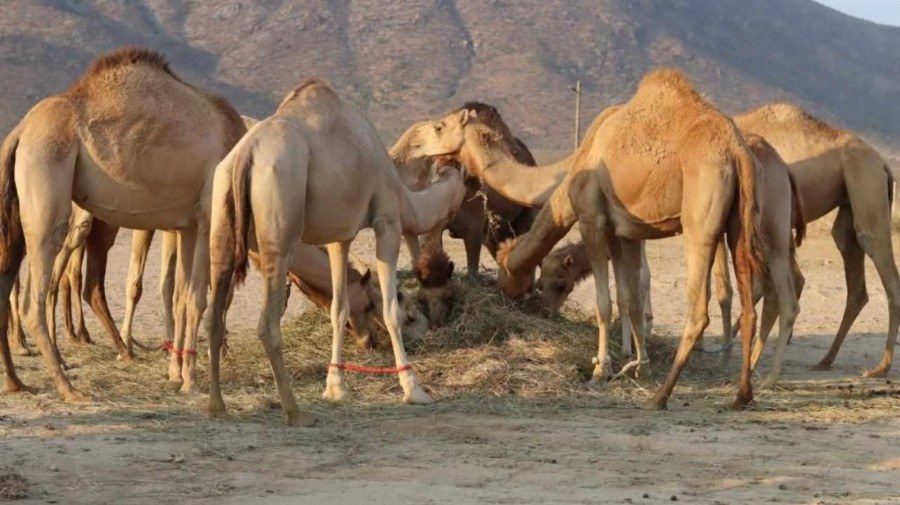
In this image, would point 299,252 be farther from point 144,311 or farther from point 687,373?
point 144,311

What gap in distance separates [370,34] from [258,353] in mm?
64833

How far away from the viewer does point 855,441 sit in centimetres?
924

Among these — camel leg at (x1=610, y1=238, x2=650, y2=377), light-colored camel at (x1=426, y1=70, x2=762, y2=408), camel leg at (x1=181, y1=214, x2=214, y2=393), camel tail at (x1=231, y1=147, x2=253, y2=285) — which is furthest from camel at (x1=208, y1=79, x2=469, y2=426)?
camel leg at (x1=610, y1=238, x2=650, y2=377)

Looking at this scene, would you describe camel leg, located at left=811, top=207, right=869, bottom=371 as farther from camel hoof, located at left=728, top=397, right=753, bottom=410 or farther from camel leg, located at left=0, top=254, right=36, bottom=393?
camel leg, located at left=0, top=254, right=36, bottom=393

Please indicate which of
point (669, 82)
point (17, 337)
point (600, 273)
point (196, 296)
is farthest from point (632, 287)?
point (17, 337)

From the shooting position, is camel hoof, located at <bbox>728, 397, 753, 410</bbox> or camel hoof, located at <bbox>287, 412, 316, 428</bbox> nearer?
camel hoof, located at <bbox>287, 412, 316, 428</bbox>

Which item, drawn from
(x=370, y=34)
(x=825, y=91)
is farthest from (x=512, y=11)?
(x=825, y=91)

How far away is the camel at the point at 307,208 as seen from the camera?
9414 mm

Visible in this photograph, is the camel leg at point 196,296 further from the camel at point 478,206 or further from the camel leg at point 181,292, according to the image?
the camel at point 478,206

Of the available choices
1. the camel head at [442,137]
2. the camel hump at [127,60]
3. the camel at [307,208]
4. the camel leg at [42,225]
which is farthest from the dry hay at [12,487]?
the camel head at [442,137]

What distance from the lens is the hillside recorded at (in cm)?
6712

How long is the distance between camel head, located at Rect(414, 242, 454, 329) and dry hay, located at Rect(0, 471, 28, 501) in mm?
5699

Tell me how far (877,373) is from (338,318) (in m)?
4.98

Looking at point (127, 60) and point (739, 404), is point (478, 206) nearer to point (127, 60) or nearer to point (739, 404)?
point (127, 60)
